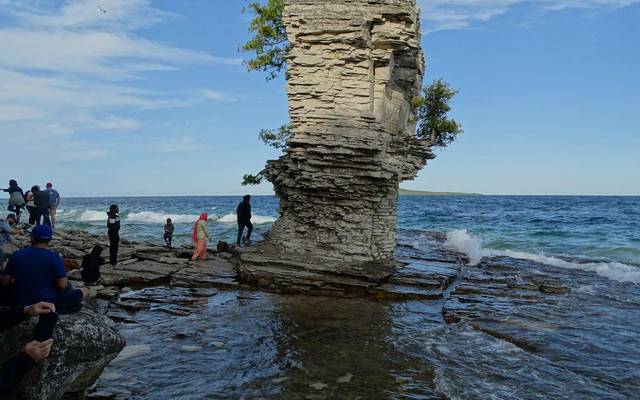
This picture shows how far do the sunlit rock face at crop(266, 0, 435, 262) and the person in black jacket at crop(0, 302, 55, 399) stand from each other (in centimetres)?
1188

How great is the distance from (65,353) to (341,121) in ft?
42.9

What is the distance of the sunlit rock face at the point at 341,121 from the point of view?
16859mm

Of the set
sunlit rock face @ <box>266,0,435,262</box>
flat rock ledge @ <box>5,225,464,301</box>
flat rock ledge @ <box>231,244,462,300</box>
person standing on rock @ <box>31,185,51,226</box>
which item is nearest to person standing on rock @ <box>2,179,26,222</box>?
person standing on rock @ <box>31,185,51,226</box>

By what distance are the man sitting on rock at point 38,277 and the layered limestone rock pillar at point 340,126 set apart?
32.4 feet

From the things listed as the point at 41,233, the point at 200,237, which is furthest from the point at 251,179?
the point at 41,233

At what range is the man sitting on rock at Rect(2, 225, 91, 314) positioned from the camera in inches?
243

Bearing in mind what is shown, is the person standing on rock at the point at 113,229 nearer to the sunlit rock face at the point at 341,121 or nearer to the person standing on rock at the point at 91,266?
the person standing on rock at the point at 91,266

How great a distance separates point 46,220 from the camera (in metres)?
23.0

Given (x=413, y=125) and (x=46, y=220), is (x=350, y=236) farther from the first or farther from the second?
(x=46, y=220)

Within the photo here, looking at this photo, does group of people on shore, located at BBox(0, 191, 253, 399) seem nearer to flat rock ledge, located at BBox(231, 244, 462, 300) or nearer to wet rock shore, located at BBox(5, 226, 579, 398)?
wet rock shore, located at BBox(5, 226, 579, 398)

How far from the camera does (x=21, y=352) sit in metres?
5.47

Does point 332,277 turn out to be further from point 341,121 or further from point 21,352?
point 21,352

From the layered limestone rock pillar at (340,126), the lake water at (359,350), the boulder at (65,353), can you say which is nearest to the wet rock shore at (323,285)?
the lake water at (359,350)

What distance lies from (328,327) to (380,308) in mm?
2624
